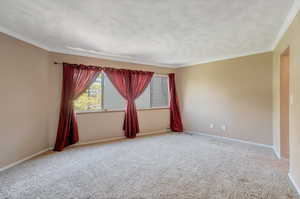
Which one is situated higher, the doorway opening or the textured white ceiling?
the textured white ceiling

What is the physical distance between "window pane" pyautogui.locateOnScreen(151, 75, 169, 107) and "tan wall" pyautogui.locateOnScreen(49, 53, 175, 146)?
10.9 inches

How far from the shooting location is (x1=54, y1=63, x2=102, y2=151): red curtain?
13.1ft

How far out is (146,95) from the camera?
584 cm

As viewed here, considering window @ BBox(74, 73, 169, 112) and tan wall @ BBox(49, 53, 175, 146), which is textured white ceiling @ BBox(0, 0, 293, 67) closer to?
tan wall @ BBox(49, 53, 175, 146)

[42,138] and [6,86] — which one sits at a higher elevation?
[6,86]

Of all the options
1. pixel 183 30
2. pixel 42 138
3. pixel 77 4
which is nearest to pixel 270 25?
pixel 183 30

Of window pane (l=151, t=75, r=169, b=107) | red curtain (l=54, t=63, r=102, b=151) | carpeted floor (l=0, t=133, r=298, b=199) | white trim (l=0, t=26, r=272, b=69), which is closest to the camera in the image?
carpeted floor (l=0, t=133, r=298, b=199)

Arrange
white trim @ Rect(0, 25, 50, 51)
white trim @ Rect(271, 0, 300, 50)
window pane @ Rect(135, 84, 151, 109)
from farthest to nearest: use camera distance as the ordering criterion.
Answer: window pane @ Rect(135, 84, 151, 109) < white trim @ Rect(0, 25, 50, 51) < white trim @ Rect(271, 0, 300, 50)

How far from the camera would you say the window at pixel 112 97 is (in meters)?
4.52

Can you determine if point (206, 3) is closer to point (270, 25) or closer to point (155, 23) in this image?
point (155, 23)

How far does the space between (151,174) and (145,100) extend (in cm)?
332

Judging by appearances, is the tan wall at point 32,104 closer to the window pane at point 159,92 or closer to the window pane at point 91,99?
the window pane at point 91,99

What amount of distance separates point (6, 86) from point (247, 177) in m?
4.24

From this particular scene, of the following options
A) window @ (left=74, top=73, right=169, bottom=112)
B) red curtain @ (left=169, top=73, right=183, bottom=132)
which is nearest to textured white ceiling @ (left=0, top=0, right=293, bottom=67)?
window @ (left=74, top=73, right=169, bottom=112)
